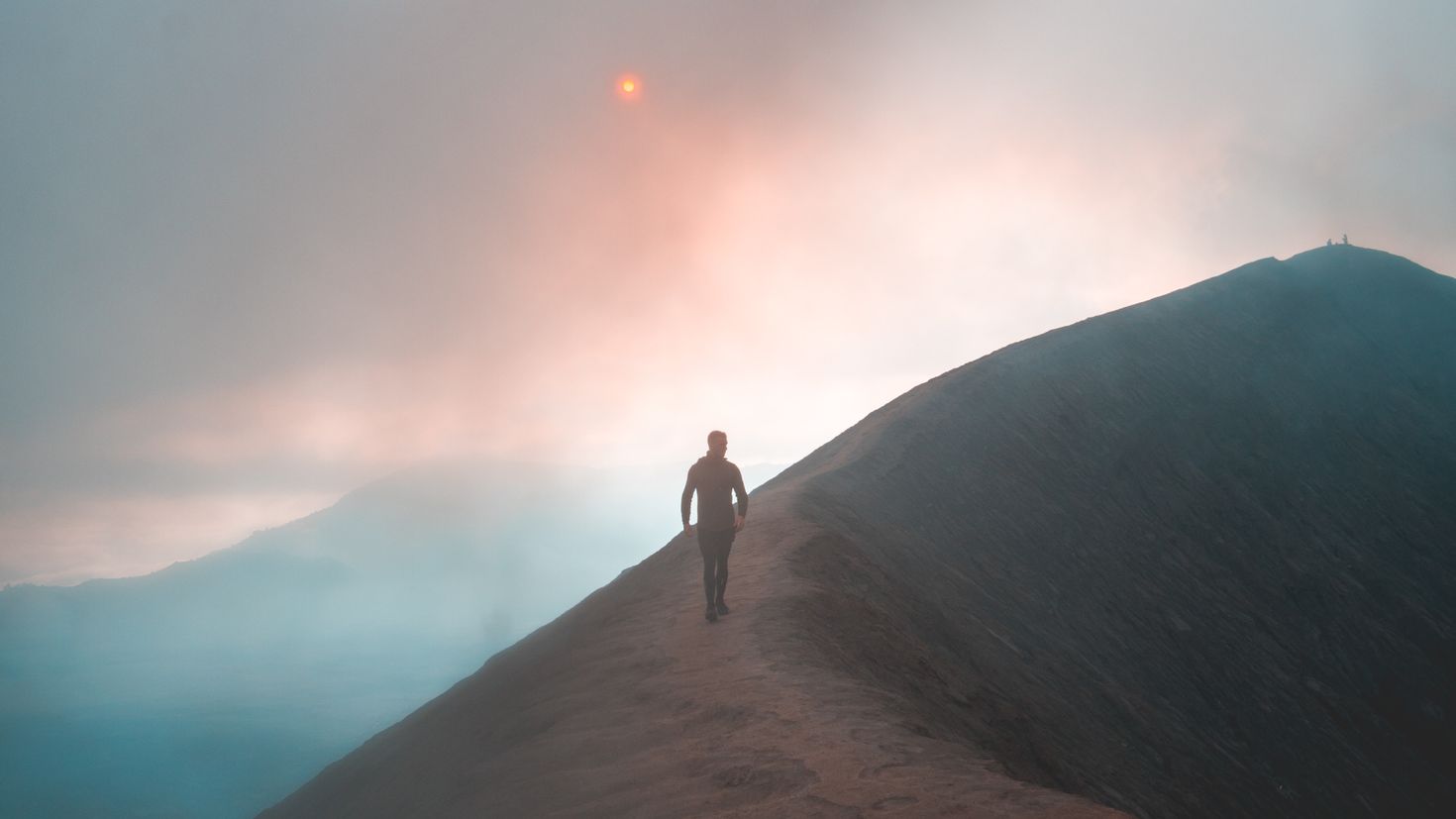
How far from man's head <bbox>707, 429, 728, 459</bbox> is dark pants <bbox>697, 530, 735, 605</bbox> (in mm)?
977

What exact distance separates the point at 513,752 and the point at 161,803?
174 metres

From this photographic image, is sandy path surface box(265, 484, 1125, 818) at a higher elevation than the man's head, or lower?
lower

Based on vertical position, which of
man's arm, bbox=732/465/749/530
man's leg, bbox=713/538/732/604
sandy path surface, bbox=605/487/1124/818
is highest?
man's arm, bbox=732/465/749/530

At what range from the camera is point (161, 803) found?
14462 cm

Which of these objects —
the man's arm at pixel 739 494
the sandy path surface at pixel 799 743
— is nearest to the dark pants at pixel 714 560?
the man's arm at pixel 739 494

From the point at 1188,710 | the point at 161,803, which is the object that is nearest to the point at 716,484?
the point at 1188,710

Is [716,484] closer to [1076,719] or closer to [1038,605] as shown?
[1076,719]

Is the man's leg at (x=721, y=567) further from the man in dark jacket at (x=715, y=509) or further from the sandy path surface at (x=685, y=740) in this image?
the sandy path surface at (x=685, y=740)

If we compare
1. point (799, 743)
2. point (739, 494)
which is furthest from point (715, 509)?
point (799, 743)

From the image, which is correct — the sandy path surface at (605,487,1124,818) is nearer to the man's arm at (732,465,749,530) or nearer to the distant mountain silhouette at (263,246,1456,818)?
the distant mountain silhouette at (263,246,1456,818)

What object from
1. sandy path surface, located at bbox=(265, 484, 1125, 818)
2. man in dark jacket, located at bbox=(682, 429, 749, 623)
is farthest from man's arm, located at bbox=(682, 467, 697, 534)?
sandy path surface, located at bbox=(265, 484, 1125, 818)

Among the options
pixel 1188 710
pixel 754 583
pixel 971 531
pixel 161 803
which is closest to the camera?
pixel 754 583

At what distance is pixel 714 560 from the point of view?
10.8 m

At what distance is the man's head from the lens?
35.4ft
